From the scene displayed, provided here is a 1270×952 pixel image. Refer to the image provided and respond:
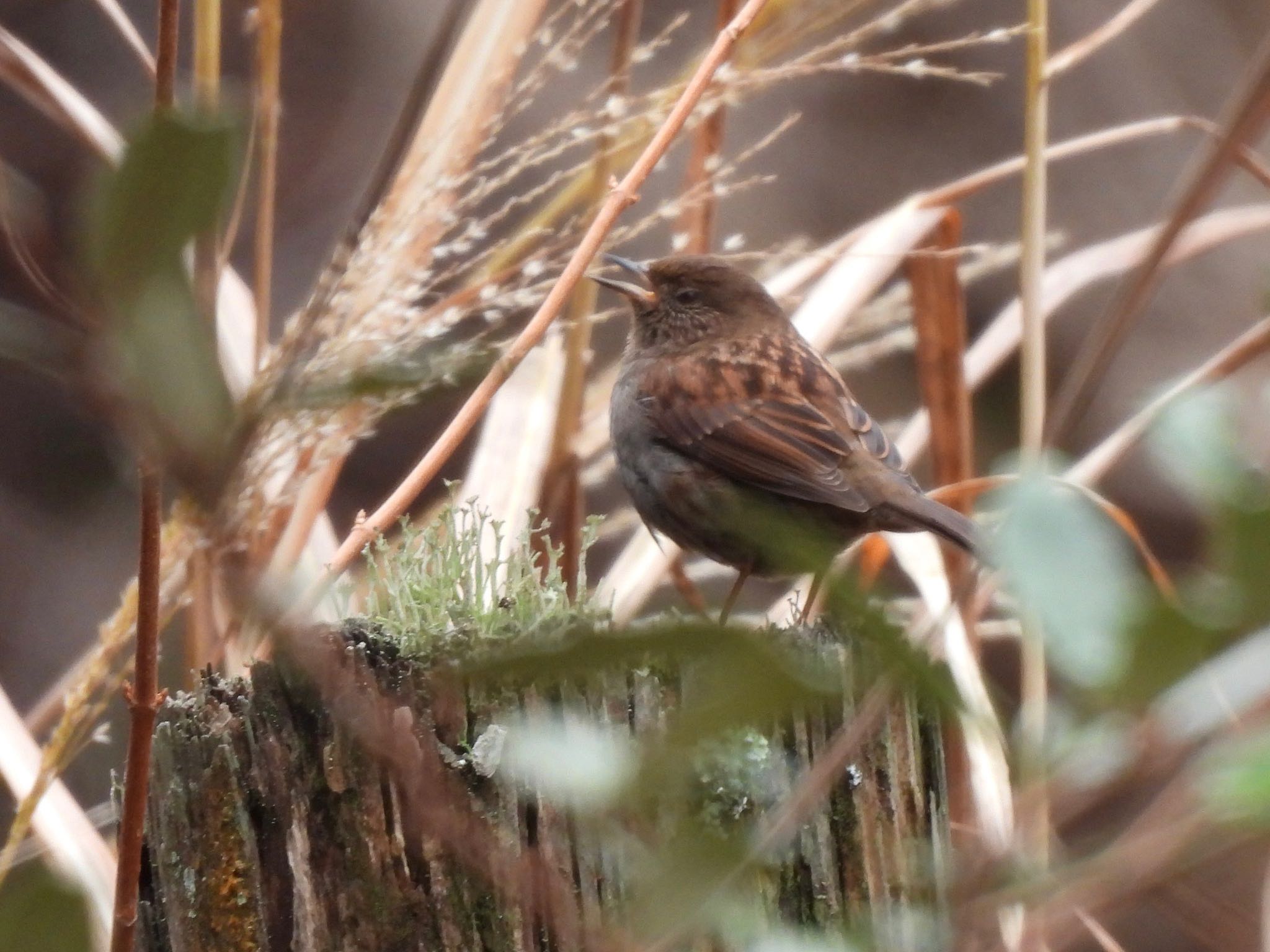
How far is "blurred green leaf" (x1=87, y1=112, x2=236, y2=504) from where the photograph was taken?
0.43 metres

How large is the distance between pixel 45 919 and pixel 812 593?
80 cm

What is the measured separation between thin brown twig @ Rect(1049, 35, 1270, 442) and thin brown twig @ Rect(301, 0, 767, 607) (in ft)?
4.80

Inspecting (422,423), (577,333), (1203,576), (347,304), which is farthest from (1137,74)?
(1203,576)

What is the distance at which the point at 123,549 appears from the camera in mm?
5215

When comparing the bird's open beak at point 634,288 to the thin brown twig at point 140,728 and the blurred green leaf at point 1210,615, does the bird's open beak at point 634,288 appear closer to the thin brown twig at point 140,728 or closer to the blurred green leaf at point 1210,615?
the thin brown twig at point 140,728

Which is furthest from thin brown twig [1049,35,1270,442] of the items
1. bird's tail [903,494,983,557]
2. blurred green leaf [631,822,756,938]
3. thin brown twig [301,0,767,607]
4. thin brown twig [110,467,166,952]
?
bird's tail [903,494,983,557]

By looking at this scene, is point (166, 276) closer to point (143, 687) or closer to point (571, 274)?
point (143, 687)

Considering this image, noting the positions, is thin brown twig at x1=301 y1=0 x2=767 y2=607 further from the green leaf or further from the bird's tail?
the green leaf

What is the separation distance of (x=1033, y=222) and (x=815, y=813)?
3.52ft

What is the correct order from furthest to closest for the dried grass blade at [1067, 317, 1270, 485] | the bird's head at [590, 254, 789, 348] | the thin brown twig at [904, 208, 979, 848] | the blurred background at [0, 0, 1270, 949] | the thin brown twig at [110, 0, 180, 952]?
the blurred background at [0, 0, 1270, 949] < the bird's head at [590, 254, 789, 348] < the thin brown twig at [904, 208, 979, 848] < the dried grass blade at [1067, 317, 1270, 485] < the thin brown twig at [110, 0, 180, 952]

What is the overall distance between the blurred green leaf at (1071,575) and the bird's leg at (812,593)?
0.23ft

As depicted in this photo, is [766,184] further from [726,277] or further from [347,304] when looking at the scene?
[347,304]

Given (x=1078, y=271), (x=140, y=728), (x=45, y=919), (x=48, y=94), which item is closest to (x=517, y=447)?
(x=48, y=94)

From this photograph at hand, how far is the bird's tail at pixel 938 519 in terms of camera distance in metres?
2.39
